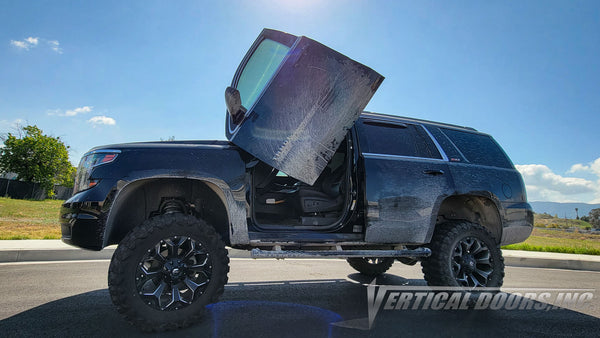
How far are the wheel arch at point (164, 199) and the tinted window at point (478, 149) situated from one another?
309 cm

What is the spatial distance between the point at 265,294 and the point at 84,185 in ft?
7.41

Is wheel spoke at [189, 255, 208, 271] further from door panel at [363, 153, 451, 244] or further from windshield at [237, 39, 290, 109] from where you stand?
door panel at [363, 153, 451, 244]

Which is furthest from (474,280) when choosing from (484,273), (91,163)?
(91,163)

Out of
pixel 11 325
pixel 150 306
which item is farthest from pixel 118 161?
pixel 11 325

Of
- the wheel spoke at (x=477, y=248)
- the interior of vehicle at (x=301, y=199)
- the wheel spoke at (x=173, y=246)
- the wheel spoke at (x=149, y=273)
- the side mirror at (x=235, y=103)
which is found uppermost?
the side mirror at (x=235, y=103)

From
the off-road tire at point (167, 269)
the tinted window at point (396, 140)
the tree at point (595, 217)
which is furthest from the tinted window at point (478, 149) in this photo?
the tree at point (595, 217)

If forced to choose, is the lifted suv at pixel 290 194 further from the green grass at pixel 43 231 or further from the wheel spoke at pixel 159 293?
the green grass at pixel 43 231

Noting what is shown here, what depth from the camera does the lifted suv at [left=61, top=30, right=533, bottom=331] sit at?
2703mm

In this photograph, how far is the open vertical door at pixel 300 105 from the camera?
3.09 meters

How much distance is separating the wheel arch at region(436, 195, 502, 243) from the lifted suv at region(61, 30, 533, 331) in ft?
0.05

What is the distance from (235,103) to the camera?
3150 millimetres

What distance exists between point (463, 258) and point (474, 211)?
819mm

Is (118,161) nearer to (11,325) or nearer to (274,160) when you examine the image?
(274,160)

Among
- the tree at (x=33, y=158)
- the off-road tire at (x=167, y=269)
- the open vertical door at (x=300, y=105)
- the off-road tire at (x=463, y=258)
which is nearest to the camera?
the off-road tire at (x=167, y=269)
